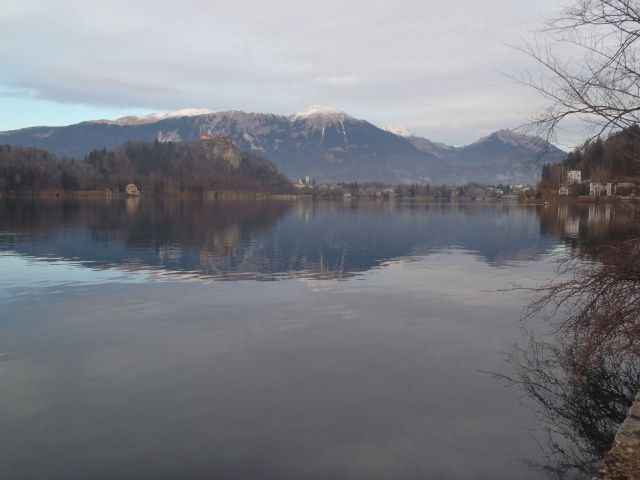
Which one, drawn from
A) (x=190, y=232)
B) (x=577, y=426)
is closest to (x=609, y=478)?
(x=577, y=426)

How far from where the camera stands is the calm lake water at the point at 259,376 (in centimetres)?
1136

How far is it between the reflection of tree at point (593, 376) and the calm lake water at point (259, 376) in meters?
0.72

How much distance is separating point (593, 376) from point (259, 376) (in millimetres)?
11214

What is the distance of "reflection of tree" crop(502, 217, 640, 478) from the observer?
12148mm

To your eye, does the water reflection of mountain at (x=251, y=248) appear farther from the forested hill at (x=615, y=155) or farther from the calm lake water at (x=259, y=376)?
the forested hill at (x=615, y=155)

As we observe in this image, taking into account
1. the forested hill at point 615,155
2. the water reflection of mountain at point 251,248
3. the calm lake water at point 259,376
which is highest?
the forested hill at point 615,155

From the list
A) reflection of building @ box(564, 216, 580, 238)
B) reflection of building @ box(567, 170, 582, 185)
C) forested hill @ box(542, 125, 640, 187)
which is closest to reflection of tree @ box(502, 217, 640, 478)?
forested hill @ box(542, 125, 640, 187)

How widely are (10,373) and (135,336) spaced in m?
5.13

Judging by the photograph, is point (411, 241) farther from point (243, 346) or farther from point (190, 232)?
point (243, 346)

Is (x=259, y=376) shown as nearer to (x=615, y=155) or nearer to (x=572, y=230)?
(x=615, y=155)

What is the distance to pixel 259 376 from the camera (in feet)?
53.2

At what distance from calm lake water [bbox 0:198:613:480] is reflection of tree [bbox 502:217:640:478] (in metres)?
0.72

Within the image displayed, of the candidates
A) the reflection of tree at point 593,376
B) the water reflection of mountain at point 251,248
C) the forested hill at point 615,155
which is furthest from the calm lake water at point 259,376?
the forested hill at point 615,155

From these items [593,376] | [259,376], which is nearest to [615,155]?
[593,376]
